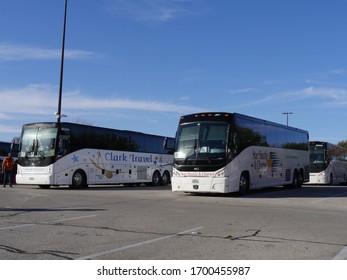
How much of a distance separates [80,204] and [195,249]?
8.32m

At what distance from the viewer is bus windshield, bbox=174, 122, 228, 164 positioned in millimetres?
18719

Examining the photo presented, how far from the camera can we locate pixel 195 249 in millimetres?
7633

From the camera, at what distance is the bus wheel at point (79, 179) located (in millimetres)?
24547

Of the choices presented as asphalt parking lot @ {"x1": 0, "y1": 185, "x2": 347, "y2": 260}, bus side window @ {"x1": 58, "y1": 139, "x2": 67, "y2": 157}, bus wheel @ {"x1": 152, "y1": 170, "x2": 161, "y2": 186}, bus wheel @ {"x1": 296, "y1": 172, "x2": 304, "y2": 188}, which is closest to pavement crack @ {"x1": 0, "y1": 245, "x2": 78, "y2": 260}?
asphalt parking lot @ {"x1": 0, "y1": 185, "x2": 347, "y2": 260}

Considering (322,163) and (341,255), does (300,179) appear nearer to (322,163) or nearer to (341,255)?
(322,163)

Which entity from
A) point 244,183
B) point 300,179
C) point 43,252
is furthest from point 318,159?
point 43,252

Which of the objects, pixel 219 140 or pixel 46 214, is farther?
pixel 219 140

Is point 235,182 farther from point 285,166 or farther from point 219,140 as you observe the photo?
point 285,166

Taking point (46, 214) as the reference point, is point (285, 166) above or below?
above

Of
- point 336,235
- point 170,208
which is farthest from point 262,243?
point 170,208

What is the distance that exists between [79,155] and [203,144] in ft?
28.1

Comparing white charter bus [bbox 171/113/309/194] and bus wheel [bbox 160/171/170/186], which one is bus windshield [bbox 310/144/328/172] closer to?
bus wheel [bbox 160/171/170/186]

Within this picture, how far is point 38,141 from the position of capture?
2400cm

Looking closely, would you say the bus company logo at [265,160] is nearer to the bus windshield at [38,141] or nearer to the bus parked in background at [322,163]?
the bus windshield at [38,141]
